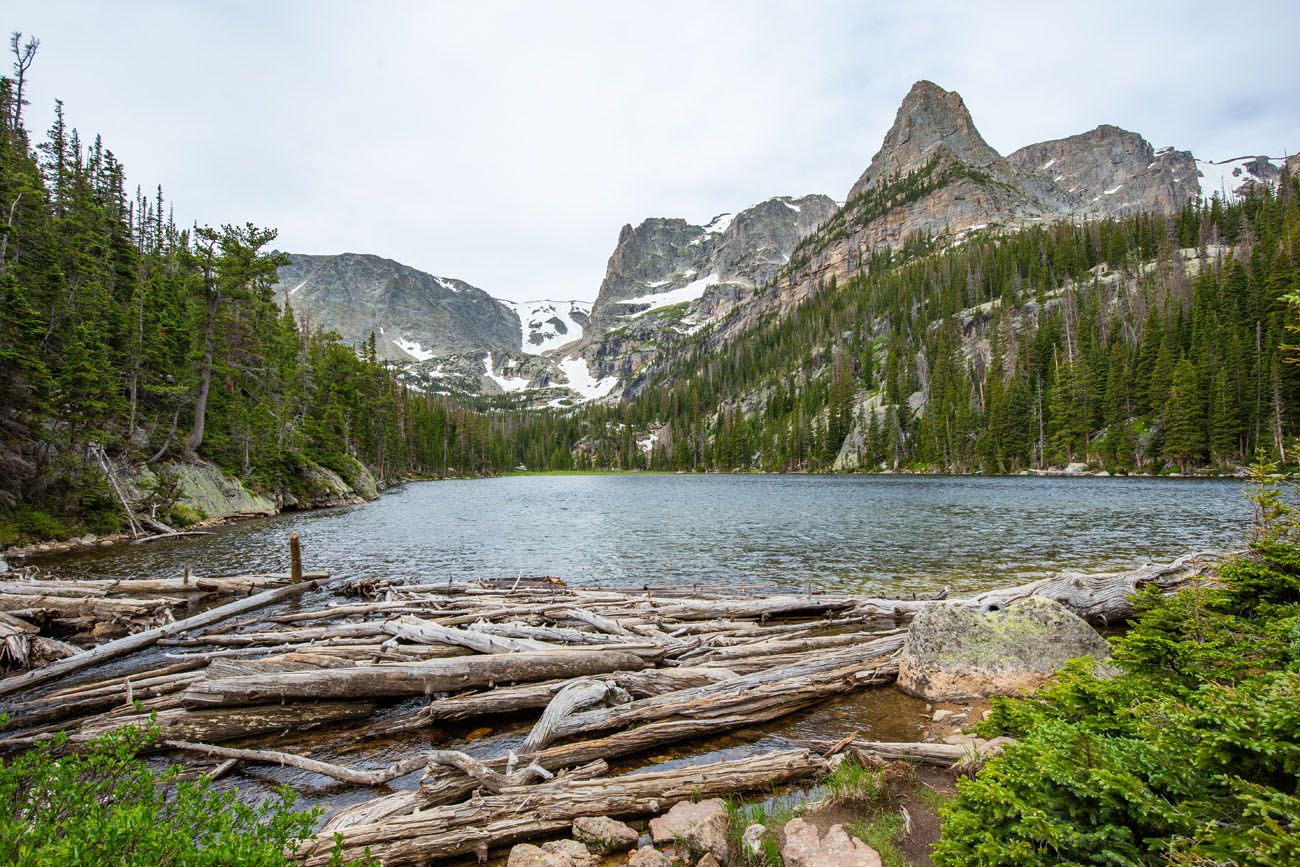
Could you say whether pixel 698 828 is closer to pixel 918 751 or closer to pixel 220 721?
pixel 918 751

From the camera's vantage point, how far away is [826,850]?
5.32 m

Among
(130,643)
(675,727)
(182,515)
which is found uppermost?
(182,515)

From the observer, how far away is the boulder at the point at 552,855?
18.4 feet

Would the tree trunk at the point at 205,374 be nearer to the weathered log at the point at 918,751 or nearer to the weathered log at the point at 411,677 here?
the weathered log at the point at 411,677

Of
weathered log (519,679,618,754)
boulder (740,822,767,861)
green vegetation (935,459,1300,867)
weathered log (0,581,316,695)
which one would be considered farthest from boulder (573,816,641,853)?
weathered log (0,581,316,695)

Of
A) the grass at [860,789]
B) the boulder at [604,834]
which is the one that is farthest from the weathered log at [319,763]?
the grass at [860,789]

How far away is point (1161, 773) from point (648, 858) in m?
4.64

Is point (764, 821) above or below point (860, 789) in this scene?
below

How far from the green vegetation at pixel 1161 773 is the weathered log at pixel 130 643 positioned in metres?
16.0

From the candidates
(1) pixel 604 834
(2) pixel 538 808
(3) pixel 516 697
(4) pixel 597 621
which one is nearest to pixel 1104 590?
(4) pixel 597 621

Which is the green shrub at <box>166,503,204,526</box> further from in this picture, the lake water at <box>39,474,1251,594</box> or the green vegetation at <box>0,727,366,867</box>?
the green vegetation at <box>0,727,366,867</box>

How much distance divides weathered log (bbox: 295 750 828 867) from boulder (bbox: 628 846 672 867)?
0.74 m

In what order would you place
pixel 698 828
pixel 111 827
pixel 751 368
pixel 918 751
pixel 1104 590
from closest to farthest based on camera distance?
pixel 111 827 → pixel 698 828 → pixel 918 751 → pixel 1104 590 → pixel 751 368

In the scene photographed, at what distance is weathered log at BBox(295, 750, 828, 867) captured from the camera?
18.7ft
